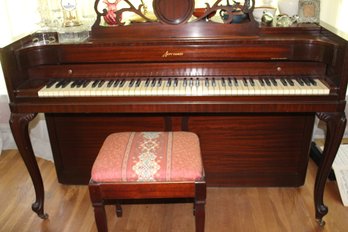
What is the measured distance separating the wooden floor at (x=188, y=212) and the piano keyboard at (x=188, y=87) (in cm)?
74

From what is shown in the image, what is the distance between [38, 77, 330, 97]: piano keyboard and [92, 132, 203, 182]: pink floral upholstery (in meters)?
0.21

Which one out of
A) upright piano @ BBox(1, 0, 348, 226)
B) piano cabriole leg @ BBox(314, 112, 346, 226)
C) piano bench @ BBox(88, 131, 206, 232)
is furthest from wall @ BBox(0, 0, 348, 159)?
piano bench @ BBox(88, 131, 206, 232)

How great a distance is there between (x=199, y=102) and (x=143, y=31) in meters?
0.42

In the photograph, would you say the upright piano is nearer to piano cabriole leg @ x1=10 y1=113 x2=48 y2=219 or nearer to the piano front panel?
piano cabriole leg @ x1=10 y1=113 x2=48 y2=219

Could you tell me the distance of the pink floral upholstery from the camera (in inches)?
54.1

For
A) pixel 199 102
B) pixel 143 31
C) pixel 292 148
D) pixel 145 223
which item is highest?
pixel 143 31

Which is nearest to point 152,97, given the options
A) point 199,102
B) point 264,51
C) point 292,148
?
point 199,102

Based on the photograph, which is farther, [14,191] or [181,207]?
[14,191]

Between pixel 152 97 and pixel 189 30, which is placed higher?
pixel 189 30

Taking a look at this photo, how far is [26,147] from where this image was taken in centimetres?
165

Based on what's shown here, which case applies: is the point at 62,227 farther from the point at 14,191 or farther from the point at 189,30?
the point at 189,30

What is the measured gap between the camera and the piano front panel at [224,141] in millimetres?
1918

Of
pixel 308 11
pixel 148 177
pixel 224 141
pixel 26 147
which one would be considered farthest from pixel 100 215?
pixel 308 11

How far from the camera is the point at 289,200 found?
200 cm
